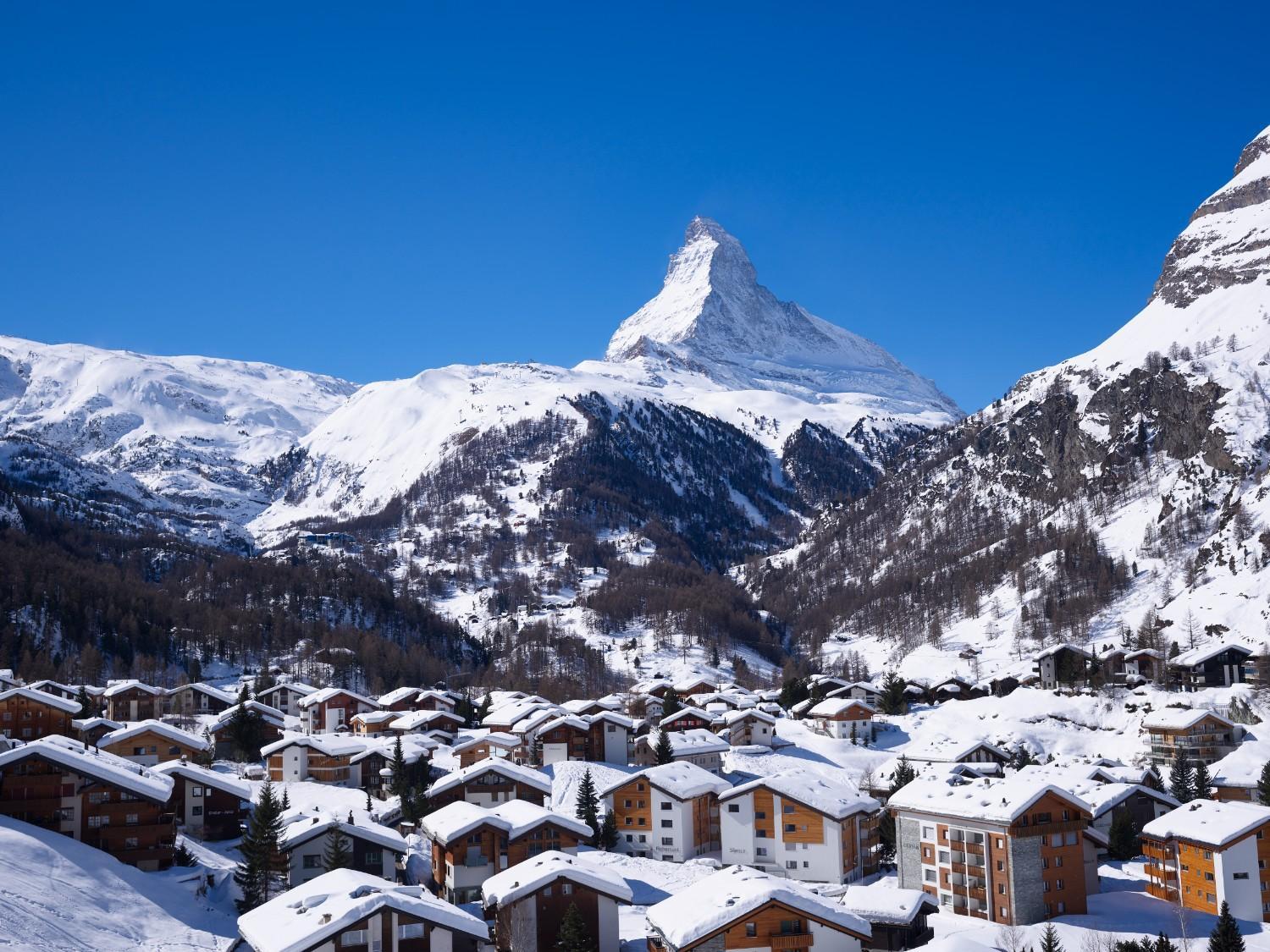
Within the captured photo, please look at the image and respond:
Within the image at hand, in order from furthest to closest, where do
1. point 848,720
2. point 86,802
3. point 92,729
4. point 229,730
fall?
point 848,720
point 229,730
point 92,729
point 86,802

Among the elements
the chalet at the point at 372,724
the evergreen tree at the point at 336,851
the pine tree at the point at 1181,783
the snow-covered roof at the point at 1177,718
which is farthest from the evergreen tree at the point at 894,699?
the evergreen tree at the point at 336,851

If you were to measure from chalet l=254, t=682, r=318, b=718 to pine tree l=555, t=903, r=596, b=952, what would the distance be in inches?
2893

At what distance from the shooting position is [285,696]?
4274 inches

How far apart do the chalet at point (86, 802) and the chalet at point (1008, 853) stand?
3258 cm

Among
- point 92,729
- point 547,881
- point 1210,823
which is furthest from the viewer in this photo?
point 92,729

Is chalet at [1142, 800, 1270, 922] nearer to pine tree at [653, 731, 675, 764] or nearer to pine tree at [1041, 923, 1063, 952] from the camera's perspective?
pine tree at [1041, 923, 1063, 952]

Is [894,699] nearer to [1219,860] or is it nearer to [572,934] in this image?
[1219,860]

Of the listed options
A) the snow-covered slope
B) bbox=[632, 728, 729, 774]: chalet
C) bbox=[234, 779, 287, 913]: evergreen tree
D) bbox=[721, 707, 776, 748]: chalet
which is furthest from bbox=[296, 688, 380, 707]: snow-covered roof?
the snow-covered slope

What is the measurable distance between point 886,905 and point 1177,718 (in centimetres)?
4372

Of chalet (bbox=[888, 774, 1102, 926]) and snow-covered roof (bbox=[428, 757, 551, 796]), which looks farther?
snow-covered roof (bbox=[428, 757, 551, 796])

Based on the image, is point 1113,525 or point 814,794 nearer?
point 814,794

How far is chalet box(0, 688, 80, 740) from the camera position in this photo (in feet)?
230

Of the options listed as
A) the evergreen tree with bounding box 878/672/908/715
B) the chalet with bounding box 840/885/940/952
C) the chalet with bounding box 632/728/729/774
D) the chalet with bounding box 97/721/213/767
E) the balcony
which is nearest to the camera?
the balcony

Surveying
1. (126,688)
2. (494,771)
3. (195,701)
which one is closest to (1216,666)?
(494,771)
